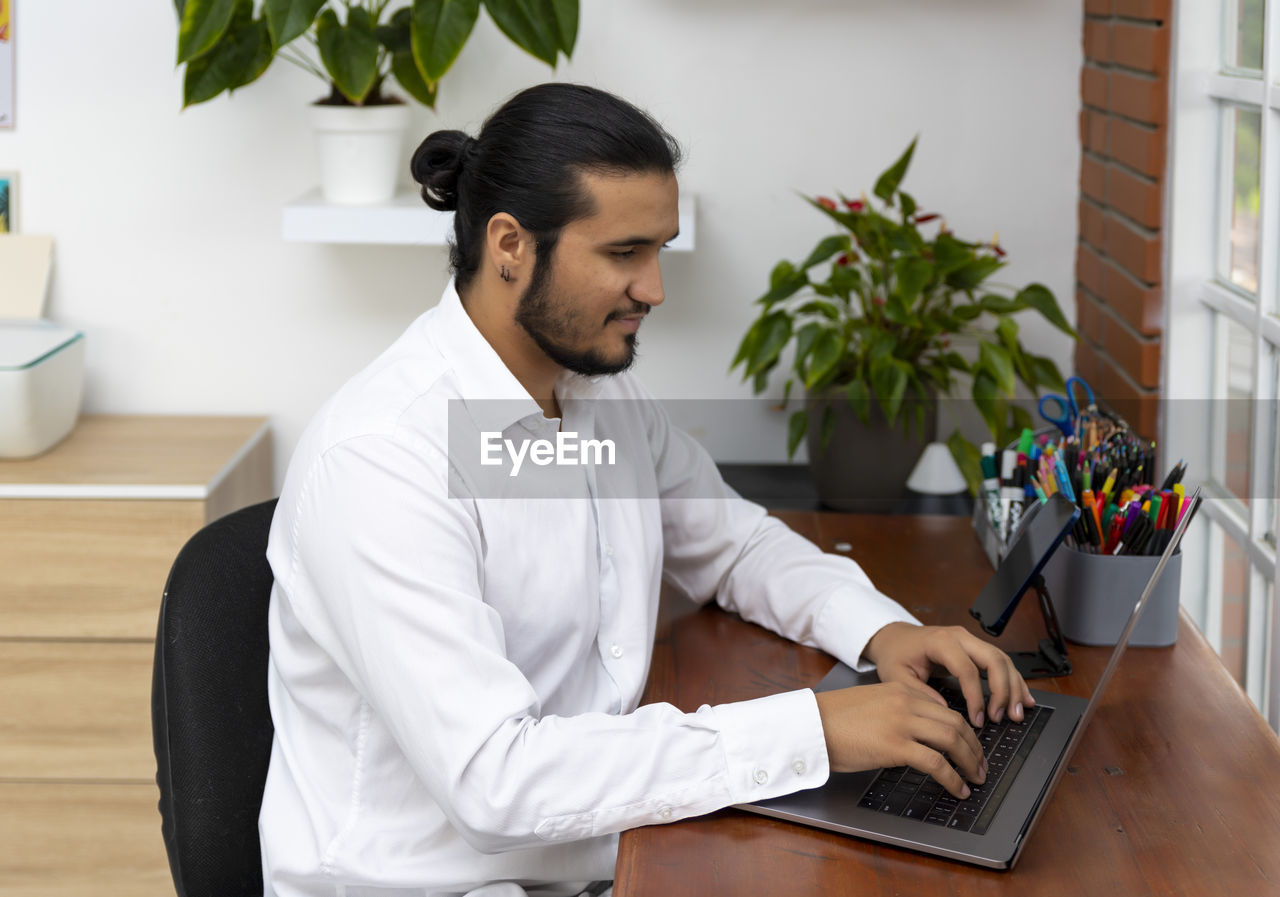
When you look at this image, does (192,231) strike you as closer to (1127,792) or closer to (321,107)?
(321,107)

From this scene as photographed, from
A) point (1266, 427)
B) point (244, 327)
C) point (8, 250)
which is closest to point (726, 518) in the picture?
point (1266, 427)

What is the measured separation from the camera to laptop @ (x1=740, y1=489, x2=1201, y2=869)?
38.8 inches

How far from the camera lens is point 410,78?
2164mm

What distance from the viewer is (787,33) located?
2324mm

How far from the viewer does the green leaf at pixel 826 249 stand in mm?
2105

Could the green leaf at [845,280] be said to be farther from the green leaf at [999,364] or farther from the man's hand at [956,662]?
the man's hand at [956,662]

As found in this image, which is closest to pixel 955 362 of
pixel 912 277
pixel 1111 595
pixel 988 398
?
pixel 988 398

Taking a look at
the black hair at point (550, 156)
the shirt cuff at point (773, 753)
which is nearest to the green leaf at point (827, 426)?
the black hair at point (550, 156)

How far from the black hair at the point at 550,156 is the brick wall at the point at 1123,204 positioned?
965mm

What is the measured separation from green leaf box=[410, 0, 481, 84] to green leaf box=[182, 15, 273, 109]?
0.29m

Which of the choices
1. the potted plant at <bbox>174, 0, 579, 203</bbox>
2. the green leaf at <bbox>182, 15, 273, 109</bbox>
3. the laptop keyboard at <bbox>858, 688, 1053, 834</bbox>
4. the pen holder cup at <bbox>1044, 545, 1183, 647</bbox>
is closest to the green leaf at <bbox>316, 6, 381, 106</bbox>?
the potted plant at <bbox>174, 0, 579, 203</bbox>

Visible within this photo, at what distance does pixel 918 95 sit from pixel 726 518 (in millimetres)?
1155

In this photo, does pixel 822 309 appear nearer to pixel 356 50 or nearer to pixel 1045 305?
pixel 1045 305

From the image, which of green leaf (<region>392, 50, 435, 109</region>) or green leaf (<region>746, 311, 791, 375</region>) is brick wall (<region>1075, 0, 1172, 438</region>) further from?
green leaf (<region>392, 50, 435, 109</region>)
